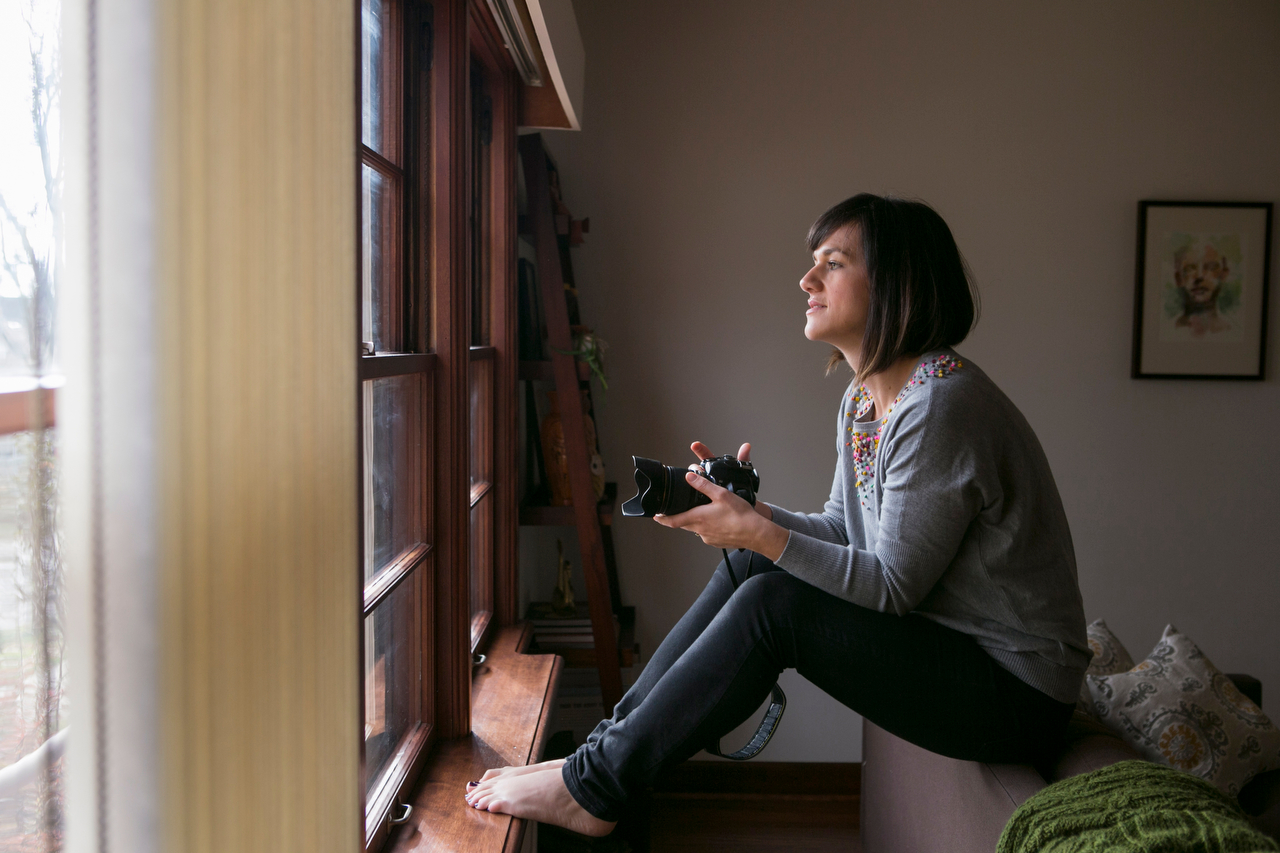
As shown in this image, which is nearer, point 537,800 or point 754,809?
point 537,800

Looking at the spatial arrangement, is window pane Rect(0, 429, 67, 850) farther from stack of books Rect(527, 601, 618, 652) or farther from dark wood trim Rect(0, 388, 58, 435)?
stack of books Rect(527, 601, 618, 652)

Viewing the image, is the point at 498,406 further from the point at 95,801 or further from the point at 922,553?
the point at 95,801

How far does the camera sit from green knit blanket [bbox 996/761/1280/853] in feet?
2.52

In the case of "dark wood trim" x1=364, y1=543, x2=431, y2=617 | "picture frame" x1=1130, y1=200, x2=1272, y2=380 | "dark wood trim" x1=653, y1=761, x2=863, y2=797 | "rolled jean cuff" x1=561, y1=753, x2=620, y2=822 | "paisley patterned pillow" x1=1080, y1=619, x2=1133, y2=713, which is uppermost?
"picture frame" x1=1130, y1=200, x2=1272, y2=380

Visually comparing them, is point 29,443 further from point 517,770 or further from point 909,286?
point 909,286

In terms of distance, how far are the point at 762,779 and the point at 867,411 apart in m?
1.57

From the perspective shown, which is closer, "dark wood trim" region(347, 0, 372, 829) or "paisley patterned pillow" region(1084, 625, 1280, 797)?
"dark wood trim" region(347, 0, 372, 829)

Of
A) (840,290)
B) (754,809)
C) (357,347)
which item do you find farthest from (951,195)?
(357,347)

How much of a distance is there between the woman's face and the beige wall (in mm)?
1025

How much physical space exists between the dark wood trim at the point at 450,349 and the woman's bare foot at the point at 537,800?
0.21 meters

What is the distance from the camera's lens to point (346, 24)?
607 mm

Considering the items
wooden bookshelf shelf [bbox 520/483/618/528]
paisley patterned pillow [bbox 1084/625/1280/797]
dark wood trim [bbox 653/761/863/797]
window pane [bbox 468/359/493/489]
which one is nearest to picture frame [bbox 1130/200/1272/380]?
paisley patterned pillow [bbox 1084/625/1280/797]

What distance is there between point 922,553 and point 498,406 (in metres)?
1.09

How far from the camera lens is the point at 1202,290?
104 inches
